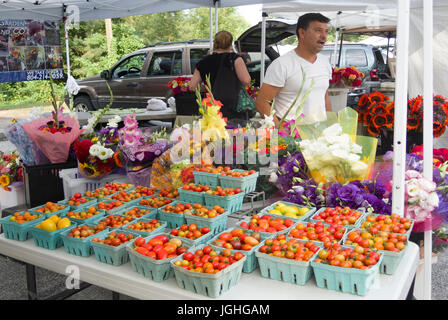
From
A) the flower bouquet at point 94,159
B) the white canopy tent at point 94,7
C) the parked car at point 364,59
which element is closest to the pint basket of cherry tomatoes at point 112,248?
the flower bouquet at point 94,159

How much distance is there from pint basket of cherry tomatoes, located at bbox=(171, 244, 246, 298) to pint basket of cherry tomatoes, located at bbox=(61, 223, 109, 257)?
0.44 m

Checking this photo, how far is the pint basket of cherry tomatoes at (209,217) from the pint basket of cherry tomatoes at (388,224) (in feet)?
1.92

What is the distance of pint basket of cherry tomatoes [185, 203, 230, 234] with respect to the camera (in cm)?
187

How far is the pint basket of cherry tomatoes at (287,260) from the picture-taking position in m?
1.49

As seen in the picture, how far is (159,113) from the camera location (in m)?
5.43

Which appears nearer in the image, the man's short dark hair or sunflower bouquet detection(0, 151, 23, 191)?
the man's short dark hair

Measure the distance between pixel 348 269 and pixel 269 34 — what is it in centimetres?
642

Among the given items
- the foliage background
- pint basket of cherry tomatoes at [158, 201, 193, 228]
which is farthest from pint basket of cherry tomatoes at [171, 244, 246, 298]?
the foliage background

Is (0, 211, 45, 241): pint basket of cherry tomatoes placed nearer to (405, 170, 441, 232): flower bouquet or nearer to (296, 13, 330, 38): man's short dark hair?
(405, 170, 441, 232): flower bouquet

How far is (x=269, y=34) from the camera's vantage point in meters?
7.33

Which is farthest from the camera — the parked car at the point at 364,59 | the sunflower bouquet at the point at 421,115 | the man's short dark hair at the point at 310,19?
the parked car at the point at 364,59

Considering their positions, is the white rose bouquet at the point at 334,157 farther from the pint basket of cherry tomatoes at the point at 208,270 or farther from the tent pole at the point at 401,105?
the pint basket of cherry tomatoes at the point at 208,270

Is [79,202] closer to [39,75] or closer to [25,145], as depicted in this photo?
[25,145]

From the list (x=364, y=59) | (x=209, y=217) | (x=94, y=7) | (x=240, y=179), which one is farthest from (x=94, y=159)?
(x=364, y=59)
